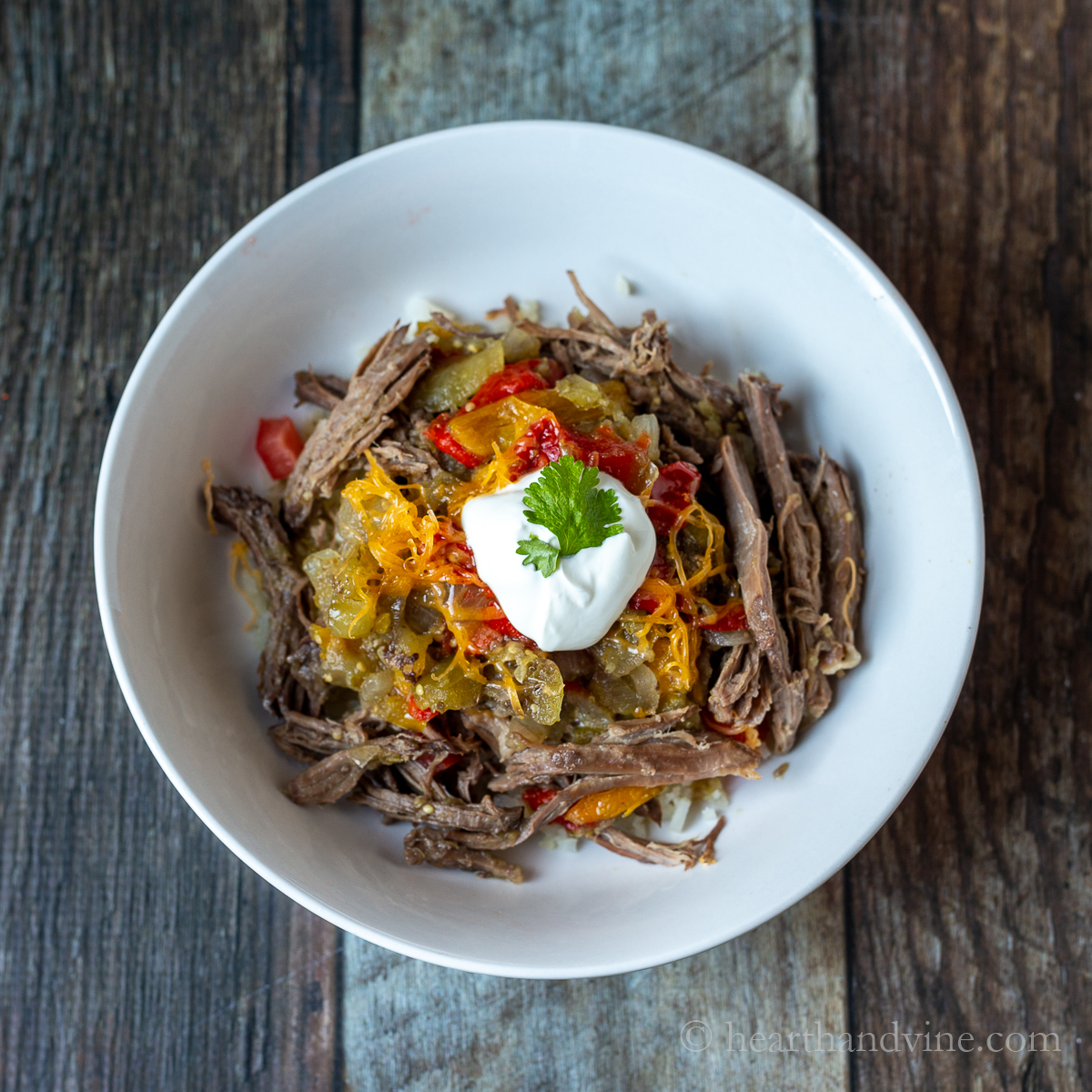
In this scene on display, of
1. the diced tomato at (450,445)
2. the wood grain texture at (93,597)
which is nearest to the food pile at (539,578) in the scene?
the diced tomato at (450,445)

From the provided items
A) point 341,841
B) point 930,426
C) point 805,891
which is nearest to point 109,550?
point 341,841

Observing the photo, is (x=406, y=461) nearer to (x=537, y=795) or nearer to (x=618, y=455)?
(x=618, y=455)

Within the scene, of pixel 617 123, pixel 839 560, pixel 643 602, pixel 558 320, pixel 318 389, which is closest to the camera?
pixel 643 602

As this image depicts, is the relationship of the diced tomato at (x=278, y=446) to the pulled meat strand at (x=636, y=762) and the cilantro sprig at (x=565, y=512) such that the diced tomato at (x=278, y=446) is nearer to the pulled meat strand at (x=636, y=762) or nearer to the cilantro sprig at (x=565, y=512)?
the cilantro sprig at (x=565, y=512)

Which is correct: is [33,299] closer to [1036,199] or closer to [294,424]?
[294,424]

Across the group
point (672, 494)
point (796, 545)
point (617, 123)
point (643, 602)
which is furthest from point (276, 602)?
point (617, 123)

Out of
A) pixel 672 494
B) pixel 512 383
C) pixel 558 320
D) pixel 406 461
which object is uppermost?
pixel 558 320
